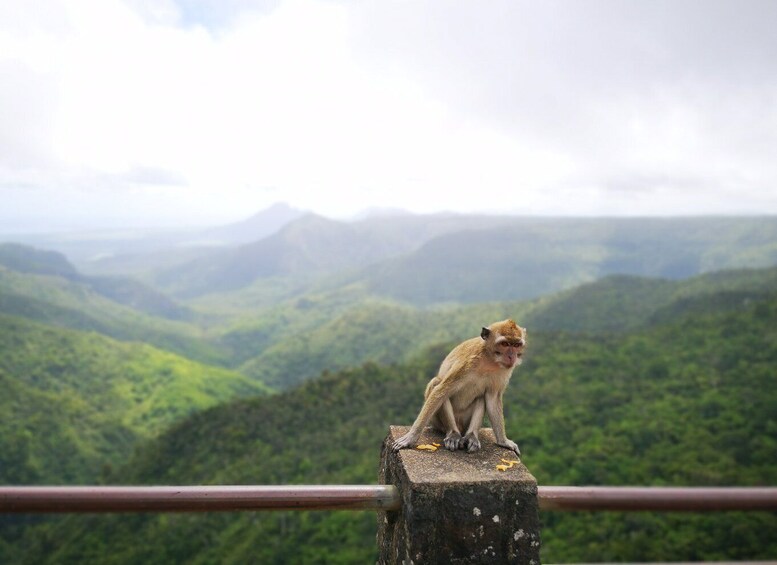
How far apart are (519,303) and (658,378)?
→ 52.0 meters

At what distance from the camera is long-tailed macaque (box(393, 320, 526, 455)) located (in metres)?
3.08

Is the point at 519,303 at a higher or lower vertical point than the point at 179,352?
higher

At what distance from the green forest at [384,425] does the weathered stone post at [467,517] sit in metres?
26.5

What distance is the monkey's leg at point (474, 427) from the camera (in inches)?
109

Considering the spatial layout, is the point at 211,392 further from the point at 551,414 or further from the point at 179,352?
the point at 551,414

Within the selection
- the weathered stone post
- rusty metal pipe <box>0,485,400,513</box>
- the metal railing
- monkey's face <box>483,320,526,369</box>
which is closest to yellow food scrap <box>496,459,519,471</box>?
the weathered stone post

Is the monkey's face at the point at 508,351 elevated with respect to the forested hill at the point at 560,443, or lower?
elevated

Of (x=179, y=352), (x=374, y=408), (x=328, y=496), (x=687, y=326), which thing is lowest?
(x=179, y=352)

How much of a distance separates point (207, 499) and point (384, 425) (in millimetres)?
47433

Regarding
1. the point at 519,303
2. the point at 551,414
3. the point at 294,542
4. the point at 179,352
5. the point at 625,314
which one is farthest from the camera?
the point at 179,352

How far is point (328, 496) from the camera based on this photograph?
233 centimetres

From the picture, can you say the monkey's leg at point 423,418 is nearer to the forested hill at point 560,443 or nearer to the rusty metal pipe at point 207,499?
the rusty metal pipe at point 207,499

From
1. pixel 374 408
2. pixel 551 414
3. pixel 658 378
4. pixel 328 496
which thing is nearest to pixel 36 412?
pixel 374 408

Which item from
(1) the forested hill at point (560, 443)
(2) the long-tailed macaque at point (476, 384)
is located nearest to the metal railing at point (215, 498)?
(2) the long-tailed macaque at point (476, 384)
